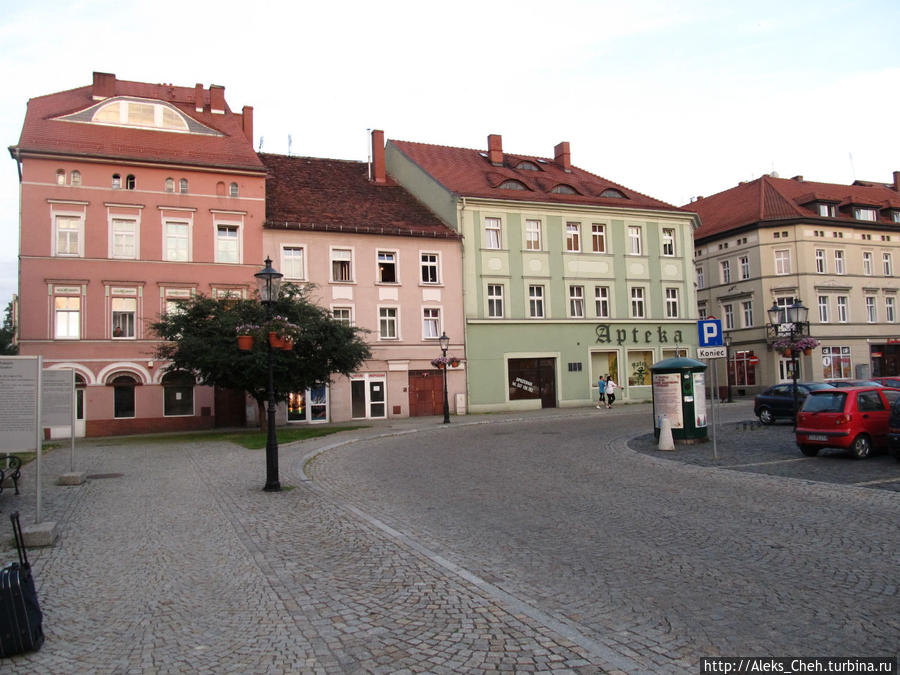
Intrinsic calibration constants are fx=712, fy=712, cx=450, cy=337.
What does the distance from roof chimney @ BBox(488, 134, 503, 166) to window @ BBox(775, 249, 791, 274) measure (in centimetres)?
2127

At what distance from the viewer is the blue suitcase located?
5238 millimetres

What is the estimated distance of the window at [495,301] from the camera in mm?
39688

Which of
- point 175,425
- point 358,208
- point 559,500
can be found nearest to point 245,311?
point 175,425

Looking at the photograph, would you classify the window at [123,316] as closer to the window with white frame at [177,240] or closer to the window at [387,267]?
the window with white frame at [177,240]

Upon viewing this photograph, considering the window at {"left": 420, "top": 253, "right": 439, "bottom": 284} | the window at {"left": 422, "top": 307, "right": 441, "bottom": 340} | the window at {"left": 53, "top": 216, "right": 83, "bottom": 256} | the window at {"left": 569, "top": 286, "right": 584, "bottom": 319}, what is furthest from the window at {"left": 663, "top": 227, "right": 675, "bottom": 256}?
the window at {"left": 53, "top": 216, "right": 83, "bottom": 256}

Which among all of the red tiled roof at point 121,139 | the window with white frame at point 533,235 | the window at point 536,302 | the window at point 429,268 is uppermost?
the red tiled roof at point 121,139

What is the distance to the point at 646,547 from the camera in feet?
26.6

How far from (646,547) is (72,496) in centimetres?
1070

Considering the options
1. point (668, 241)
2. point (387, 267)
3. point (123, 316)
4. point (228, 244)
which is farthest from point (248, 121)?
point (668, 241)

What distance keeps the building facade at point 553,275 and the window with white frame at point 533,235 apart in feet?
0.19

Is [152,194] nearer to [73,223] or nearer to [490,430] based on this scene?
[73,223]

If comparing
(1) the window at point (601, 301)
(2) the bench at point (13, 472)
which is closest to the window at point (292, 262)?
(1) the window at point (601, 301)

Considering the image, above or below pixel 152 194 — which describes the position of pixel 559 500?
below

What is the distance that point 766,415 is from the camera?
85.3 ft
